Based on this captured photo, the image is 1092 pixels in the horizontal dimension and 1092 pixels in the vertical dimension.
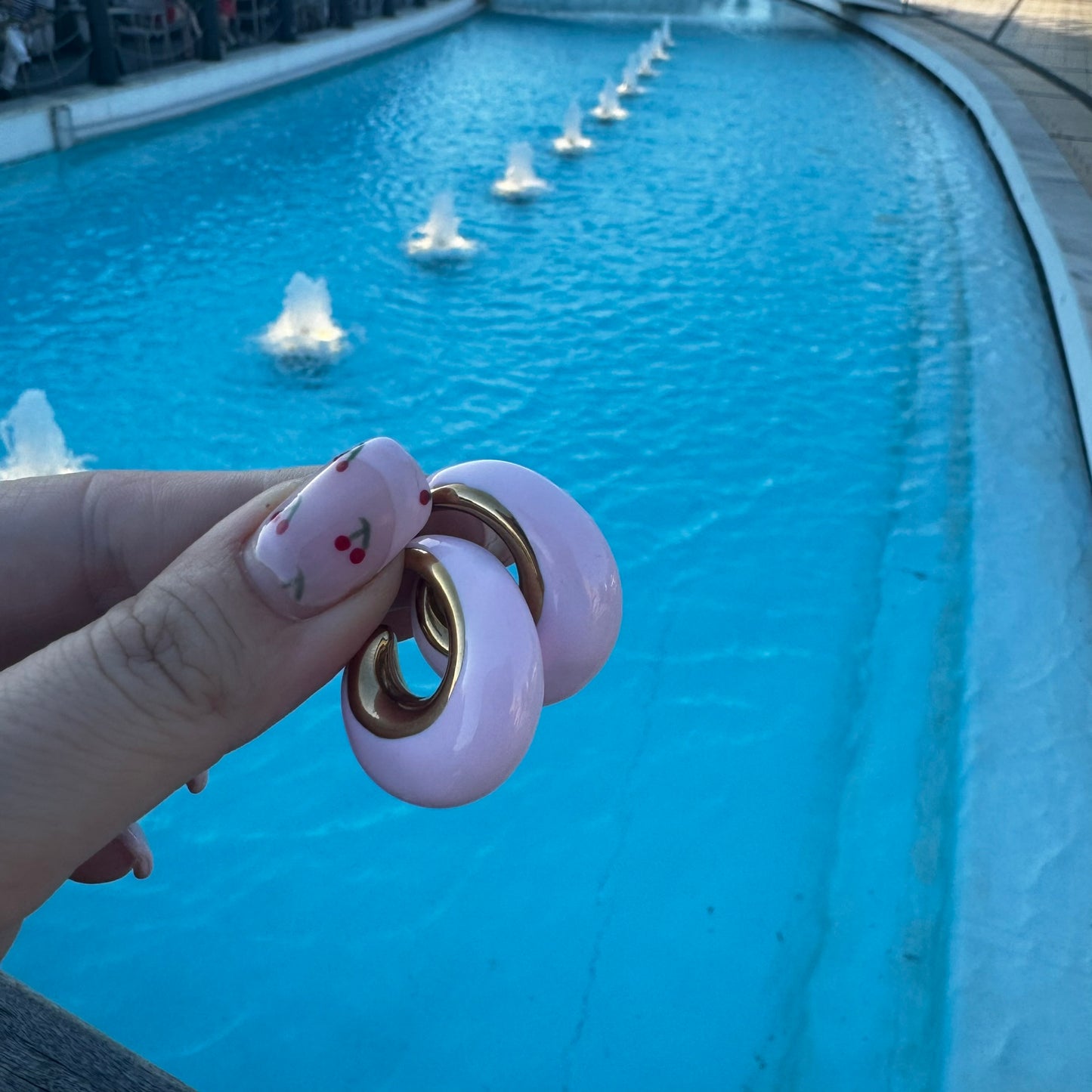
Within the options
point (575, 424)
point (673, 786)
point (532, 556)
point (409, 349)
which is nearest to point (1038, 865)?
point (673, 786)

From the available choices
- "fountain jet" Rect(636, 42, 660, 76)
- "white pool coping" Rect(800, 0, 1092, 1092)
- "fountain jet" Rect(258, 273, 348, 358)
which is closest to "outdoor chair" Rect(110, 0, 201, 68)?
"fountain jet" Rect(636, 42, 660, 76)

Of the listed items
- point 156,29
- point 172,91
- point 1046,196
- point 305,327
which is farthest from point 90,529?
point 156,29

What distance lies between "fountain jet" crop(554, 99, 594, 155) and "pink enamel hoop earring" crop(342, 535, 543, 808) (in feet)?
32.3

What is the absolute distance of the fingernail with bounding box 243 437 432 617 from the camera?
889mm

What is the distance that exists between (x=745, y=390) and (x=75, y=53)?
999 cm

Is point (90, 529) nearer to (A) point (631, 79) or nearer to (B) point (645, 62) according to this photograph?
(A) point (631, 79)

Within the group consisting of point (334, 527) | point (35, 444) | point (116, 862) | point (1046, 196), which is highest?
point (334, 527)

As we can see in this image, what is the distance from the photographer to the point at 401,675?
976mm

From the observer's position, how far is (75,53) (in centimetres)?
1173

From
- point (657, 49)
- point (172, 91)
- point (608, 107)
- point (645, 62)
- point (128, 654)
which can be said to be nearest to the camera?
point (128, 654)

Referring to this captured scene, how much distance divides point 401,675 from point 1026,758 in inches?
100

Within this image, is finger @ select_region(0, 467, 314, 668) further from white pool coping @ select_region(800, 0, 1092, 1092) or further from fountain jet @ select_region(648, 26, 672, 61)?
fountain jet @ select_region(648, 26, 672, 61)

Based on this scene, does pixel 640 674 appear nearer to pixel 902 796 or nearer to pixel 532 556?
pixel 902 796

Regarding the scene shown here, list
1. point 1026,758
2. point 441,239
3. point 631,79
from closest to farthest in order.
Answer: point 1026,758
point 441,239
point 631,79
